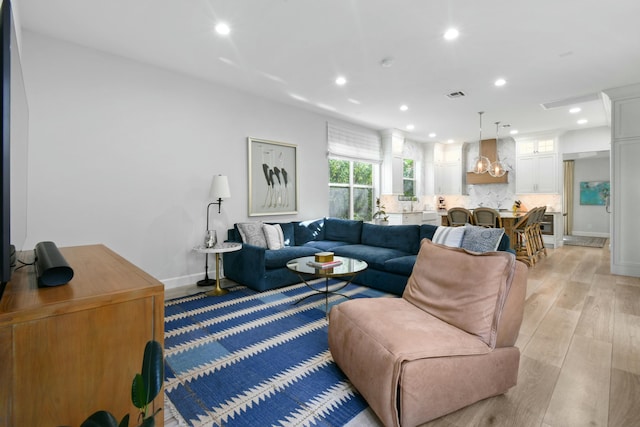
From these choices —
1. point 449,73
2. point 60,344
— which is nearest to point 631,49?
point 449,73

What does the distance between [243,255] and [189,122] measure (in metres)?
1.83

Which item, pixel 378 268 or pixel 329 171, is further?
pixel 329 171

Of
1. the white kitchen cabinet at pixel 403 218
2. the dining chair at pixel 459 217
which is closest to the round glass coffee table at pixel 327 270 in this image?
the dining chair at pixel 459 217

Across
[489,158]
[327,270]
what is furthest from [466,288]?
[489,158]

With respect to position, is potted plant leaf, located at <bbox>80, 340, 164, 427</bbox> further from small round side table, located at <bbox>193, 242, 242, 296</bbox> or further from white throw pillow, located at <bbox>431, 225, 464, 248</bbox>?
white throw pillow, located at <bbox>431, 225, 464, 248</bbox>

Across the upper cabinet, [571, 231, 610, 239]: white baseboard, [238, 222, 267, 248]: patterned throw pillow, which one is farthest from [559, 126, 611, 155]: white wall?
[238, 222, 267, 248]: patterned throw pillow

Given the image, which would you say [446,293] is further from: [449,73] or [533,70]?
[533,70]

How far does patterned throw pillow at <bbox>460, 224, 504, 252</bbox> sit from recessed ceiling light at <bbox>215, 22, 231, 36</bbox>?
3.07m

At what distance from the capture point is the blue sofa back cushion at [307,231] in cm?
477

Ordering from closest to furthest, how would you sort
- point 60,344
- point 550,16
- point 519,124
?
point 60,344
point 550,16
point 519,124

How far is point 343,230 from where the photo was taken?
491cm

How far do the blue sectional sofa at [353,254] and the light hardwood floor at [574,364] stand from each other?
2.88ft

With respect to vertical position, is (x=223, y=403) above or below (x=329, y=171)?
below

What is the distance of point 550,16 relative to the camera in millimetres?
2602
